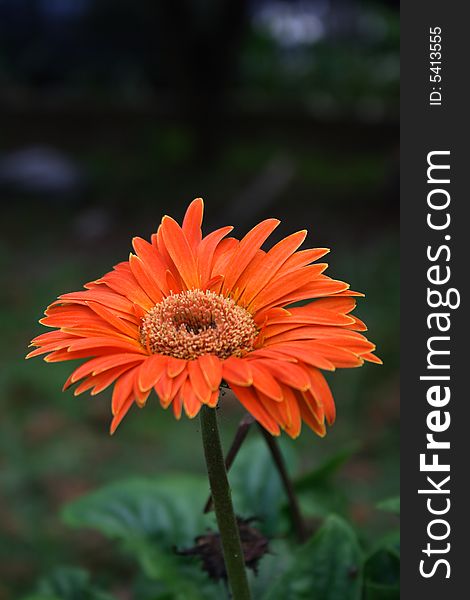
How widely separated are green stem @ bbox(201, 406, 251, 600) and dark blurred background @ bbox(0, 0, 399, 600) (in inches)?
20.3

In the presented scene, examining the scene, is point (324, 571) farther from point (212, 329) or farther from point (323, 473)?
point (212, 329)

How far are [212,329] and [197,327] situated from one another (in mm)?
17

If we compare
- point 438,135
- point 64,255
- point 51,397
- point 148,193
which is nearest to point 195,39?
point 148,193

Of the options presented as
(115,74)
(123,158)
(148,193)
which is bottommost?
(148,193)

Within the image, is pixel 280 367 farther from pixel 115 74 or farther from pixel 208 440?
pixel 115 74

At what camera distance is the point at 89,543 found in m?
2.10

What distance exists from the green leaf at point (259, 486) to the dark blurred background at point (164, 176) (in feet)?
0.48

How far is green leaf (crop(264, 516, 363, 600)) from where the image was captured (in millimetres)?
1123

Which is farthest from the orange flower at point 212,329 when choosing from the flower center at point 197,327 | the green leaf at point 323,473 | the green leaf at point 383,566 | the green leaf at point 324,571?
the green leaf at point 323,473

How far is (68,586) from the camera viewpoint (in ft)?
4.47

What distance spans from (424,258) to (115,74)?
604 centimetres

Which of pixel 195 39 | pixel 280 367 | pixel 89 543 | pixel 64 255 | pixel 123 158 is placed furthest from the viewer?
pixel 123 158

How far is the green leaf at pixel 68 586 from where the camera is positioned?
1332 mm

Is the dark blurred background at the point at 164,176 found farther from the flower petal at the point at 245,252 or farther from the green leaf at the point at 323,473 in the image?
the flower petal at the point at 245,252
